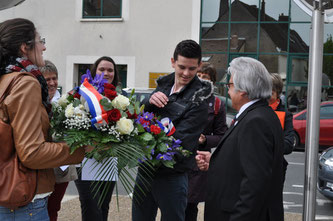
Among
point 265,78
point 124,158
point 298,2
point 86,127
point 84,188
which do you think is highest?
point 298,2

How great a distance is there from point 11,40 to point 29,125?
537 millimetres

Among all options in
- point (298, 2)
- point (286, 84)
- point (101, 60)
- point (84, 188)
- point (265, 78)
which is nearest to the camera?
point (265, 78)

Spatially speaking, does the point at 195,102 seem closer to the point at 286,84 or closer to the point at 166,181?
the point at 166,181

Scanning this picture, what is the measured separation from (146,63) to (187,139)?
602 inches

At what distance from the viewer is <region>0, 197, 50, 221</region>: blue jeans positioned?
2.30m

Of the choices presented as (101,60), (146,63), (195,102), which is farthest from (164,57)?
(195,102)

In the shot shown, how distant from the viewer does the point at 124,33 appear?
18391mm

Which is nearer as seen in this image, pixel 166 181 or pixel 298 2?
pixel 166 181

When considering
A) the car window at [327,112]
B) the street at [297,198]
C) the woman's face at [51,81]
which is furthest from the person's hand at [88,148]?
the car window at [327,112]

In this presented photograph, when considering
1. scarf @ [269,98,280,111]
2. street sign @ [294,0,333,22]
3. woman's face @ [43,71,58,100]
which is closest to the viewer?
street sign @ [294,0,333,22]

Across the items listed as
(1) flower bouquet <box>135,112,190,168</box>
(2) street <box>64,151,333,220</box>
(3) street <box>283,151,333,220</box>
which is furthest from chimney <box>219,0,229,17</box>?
(1) flower bouquet <box>135,112,190,168</box>

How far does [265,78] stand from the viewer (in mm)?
2730

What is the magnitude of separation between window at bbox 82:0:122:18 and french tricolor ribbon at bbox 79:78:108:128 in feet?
54.7

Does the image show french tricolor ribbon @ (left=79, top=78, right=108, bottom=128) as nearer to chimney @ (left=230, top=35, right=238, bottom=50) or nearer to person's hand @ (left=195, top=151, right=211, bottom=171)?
person's hand @ (left=195, top=151, right=211, bottom=171)
